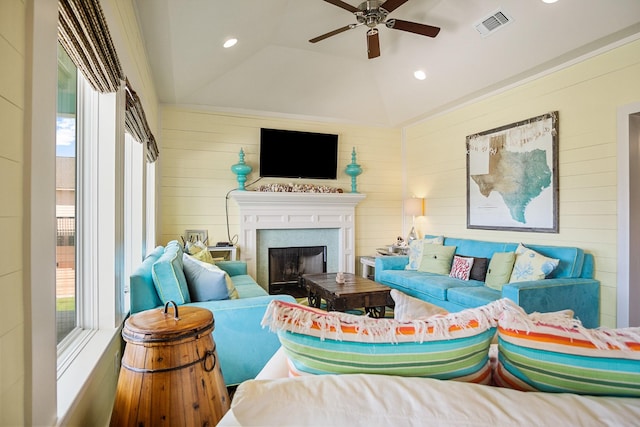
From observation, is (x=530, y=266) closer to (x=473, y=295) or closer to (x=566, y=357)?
(x=473, y=295)

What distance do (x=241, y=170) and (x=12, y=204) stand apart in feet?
13.2

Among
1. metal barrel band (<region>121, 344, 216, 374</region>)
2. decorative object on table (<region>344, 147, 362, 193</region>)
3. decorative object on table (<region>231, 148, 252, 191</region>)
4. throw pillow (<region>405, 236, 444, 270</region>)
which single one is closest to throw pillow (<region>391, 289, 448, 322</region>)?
metal barrel band (<region>121, 344, 216, 374</region>)

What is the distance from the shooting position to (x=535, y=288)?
9.67ft

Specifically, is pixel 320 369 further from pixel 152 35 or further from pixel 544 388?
pixel 152 35

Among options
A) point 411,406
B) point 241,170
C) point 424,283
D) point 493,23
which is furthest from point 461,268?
point 411,406

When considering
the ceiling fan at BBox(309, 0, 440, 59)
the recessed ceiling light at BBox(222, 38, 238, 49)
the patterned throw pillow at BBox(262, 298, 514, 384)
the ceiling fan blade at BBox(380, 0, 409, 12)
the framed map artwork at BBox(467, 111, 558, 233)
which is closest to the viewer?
the patterned throw pillow at BBox(262, 298, 514, 384)

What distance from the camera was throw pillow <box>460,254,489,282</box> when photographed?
393 centimetres

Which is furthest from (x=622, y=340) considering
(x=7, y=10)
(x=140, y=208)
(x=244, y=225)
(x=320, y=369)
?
(x=244, y=225)

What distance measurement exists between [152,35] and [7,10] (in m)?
2.34

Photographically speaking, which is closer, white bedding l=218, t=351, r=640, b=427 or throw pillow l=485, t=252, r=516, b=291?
white bedding l=218, t=351, r=640, b=427

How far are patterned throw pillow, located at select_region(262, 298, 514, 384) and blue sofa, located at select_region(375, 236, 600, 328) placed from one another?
2294 mm

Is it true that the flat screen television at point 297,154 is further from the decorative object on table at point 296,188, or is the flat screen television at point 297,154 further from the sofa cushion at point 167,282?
the sofa cushion at point 167,282

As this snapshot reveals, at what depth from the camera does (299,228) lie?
527cm

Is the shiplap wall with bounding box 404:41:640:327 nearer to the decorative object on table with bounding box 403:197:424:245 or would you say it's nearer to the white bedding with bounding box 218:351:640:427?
the decorative object on table with bounding box 403:197:424:245
